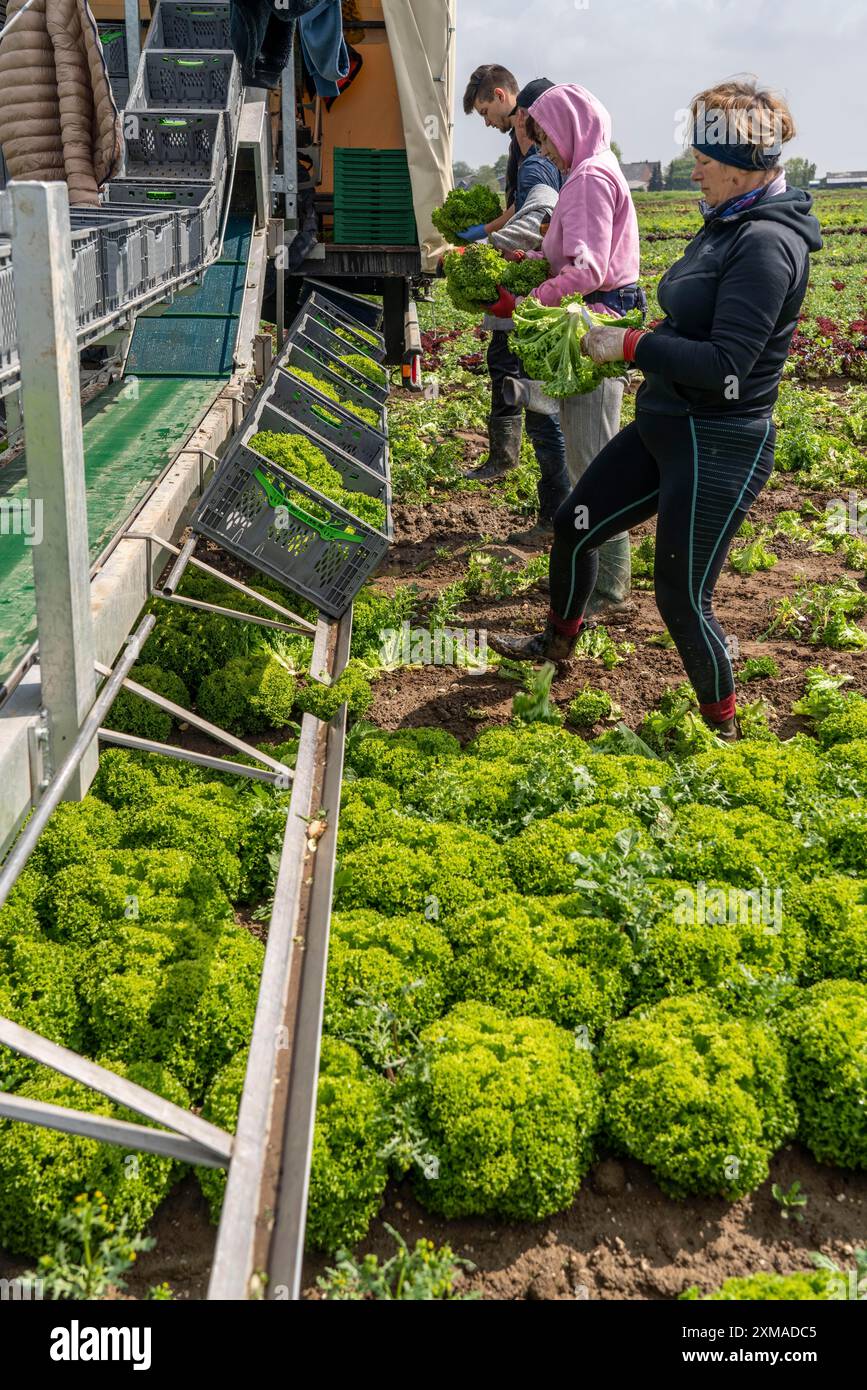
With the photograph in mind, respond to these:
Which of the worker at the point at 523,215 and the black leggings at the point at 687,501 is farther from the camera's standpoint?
the worker at the point at 523,215

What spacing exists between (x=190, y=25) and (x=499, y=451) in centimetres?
420

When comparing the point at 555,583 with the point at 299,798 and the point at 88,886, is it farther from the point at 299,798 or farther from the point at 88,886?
the point at 88,886

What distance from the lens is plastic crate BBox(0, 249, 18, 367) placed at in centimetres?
305

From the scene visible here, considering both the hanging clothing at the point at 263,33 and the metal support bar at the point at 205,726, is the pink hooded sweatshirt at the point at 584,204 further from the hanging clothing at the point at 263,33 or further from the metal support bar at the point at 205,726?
the metal support bar at the point at 205,726

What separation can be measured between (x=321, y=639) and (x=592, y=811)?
1.99 metres

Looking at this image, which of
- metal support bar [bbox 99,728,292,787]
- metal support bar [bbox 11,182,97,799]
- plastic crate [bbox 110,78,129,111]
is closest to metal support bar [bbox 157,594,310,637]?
metal support bar [bbox 99,728,292,787]

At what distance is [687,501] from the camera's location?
15.3 feet

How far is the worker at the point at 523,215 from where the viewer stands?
22.3 ft

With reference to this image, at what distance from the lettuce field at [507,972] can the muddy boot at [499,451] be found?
3.95m

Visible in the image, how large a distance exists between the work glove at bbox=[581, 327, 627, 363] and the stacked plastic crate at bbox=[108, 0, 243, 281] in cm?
186

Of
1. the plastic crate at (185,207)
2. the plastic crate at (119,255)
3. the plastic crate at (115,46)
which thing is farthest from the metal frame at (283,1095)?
the plastic crate at (115,46)

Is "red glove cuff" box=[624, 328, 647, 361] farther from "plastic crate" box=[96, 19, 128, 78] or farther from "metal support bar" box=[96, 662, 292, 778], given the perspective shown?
"plastic crate" box=[96, 19, 128, 78]

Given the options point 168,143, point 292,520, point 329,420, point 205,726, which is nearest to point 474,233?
point 329,420
